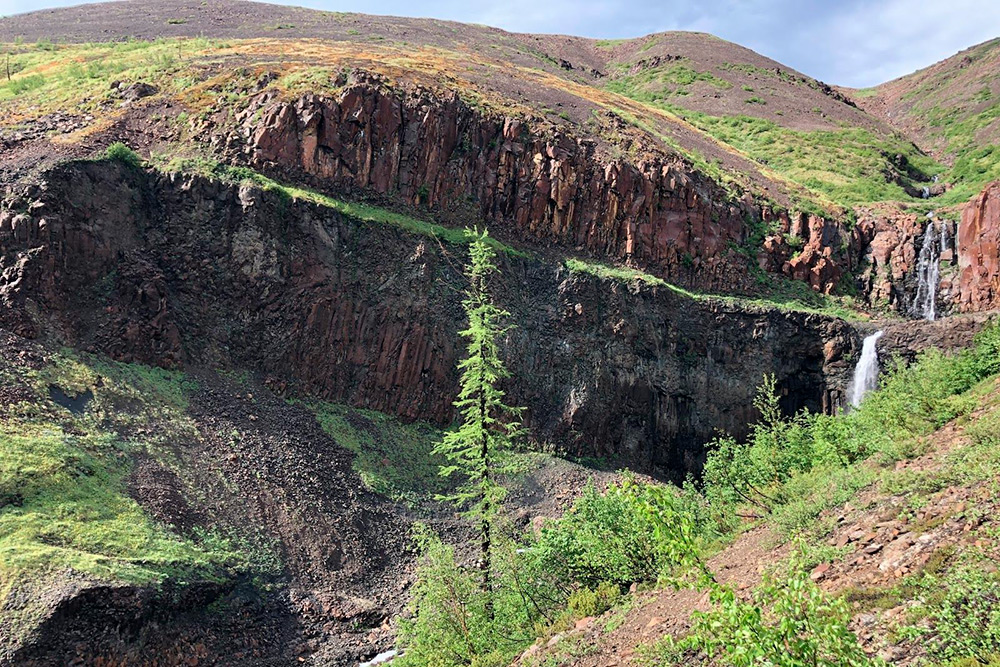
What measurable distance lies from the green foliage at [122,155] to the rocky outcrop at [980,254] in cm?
3935

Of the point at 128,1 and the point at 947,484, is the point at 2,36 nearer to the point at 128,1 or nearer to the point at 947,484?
the point at 128,1

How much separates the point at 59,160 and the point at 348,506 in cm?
1830

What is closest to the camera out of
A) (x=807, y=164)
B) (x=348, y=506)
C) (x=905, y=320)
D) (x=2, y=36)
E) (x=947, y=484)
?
(x=947, y=484)

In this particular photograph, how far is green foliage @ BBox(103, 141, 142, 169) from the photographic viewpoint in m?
27.8

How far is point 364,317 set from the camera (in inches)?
1120

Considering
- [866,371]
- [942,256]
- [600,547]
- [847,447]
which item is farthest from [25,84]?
[942,256]

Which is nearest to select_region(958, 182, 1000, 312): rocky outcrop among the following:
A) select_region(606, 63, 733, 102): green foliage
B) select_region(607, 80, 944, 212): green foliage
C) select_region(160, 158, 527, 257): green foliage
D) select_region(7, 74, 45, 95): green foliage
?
select_region(607, 80, 944, 212): green foliage

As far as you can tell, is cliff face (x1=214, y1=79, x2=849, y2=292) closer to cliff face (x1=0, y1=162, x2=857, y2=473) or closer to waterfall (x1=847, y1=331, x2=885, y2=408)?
cliff face (x1=0, y1=162, x2=857, y2=473)

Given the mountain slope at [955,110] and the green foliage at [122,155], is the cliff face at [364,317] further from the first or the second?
the mountain slope at [955,110]

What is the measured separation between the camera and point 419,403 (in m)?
28.4

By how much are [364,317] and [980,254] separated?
98.6 ft

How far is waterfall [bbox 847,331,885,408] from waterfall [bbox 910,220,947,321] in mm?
5410

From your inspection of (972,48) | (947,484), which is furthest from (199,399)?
(972,48)

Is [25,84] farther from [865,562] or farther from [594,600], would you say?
[865,562]
